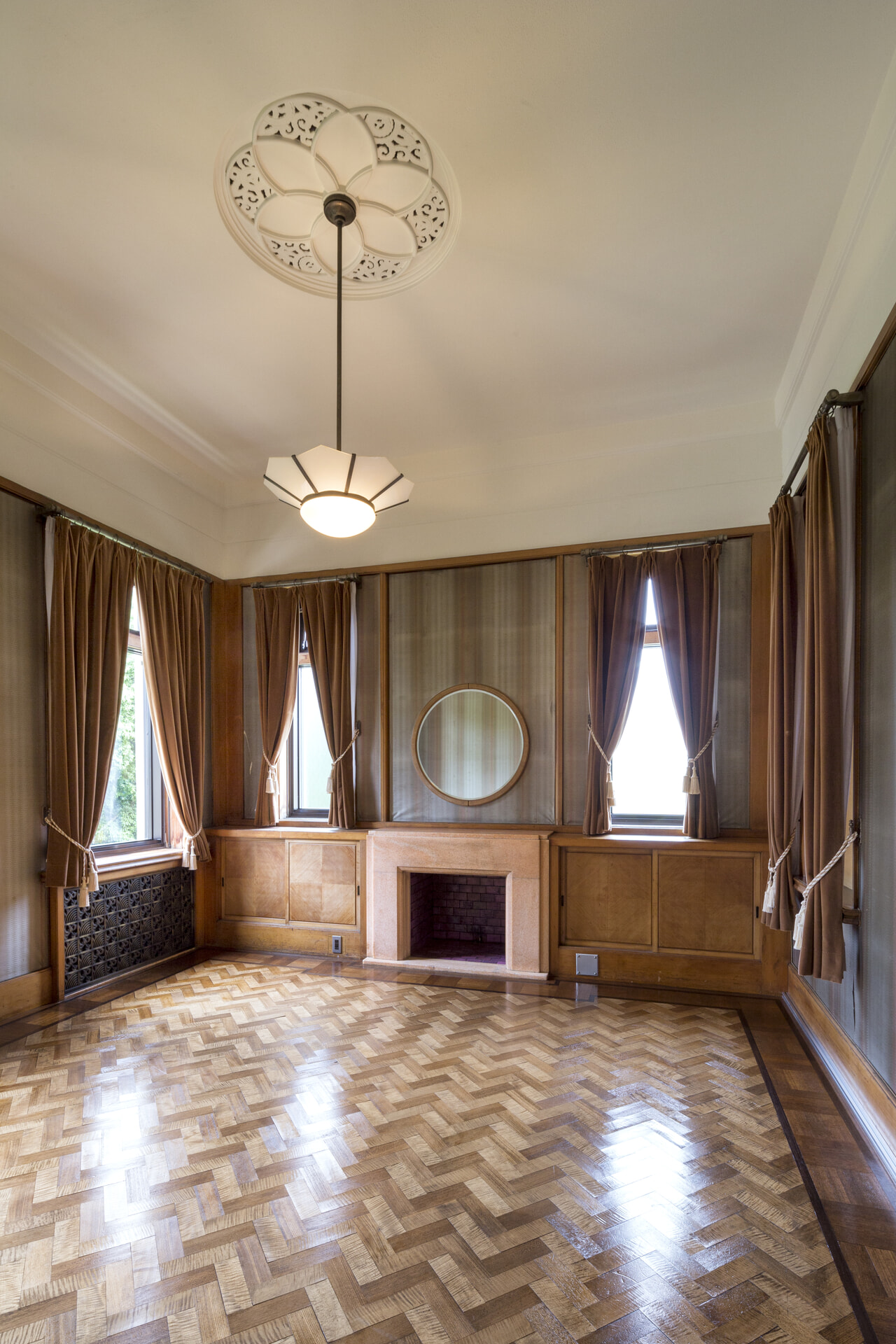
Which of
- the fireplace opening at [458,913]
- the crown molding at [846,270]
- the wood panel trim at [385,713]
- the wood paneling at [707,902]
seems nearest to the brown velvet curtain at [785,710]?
the wood paneling at [707,902]

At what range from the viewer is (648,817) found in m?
4.75

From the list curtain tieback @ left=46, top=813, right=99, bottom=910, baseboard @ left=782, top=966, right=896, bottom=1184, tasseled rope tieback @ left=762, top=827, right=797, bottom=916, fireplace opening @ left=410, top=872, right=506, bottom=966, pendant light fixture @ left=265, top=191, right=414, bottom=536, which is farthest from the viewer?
fireplace opening @ left=410, top=872, right=506, bottom=966

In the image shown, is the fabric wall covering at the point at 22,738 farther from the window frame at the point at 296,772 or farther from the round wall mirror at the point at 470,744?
the round wall mirror at the point at 470,744

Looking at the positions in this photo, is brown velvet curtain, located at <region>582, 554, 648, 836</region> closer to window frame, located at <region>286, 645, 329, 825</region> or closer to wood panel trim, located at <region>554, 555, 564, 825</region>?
wood panel trim, located at <region>554, 555, 564, 825</region>

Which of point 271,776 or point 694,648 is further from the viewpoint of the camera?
point 271,776

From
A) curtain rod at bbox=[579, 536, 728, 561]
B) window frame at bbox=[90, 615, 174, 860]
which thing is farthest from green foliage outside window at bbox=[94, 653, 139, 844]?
curtain rod at bbox=[579, 536, 728, 561]

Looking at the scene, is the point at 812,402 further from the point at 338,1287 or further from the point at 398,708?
the point at 338,1287

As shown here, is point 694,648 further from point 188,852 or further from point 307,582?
point 188,852

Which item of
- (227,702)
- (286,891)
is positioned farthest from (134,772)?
(286,891)

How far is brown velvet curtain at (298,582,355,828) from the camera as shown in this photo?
527 centimetres

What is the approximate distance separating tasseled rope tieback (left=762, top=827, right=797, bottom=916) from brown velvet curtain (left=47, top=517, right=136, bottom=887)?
3761mm

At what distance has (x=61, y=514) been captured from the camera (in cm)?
409

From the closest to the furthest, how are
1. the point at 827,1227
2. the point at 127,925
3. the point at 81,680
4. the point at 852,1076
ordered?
1. the point at 827,1227
2. the point at 852,1076
3. the point at 81,680
4. the point at 127,925

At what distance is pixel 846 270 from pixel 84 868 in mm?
4827
